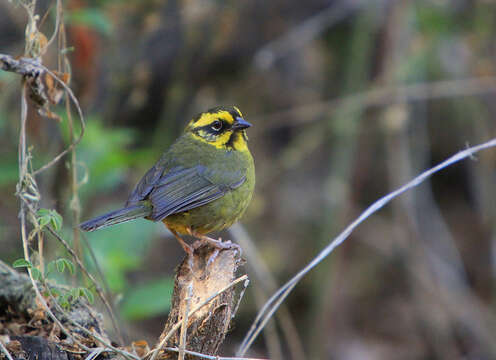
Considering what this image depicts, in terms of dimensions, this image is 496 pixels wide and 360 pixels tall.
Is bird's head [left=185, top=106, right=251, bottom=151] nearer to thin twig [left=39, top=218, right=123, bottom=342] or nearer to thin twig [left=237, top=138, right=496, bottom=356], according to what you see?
thin twig [left=237, top=138, right=496, bottom=356]

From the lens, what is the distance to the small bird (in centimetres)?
367

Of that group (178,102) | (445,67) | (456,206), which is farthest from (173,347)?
(456,206)

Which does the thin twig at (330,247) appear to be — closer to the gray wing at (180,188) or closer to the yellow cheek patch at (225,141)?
the gray wing at (180,188)

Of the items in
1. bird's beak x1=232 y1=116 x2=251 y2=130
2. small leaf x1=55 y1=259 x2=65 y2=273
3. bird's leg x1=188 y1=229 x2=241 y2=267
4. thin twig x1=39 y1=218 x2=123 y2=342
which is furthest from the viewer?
bird's beak x1=232 y1=116 x2=251 y2=130

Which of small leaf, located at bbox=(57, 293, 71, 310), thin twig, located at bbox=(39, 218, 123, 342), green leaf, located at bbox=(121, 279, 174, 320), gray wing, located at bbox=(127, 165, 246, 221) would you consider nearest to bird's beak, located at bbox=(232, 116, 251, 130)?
gray wing, located at bbox=(127, 165, 246, 221)

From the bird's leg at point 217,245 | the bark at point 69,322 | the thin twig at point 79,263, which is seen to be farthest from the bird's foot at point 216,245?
the thin twig at point 79,263

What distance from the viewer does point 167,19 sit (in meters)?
6.39

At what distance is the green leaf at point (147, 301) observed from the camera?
4.30 metres

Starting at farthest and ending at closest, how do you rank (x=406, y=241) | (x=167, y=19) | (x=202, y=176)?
(x=406, y=241) → (x=167, y=19) → (x=202, y=176)

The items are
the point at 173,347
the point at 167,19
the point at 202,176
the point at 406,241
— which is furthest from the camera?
the point at 406,241

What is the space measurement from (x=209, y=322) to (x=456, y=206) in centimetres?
683

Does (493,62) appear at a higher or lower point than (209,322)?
higher

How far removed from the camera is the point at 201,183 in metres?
3.95

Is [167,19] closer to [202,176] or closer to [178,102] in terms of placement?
[178,102]
